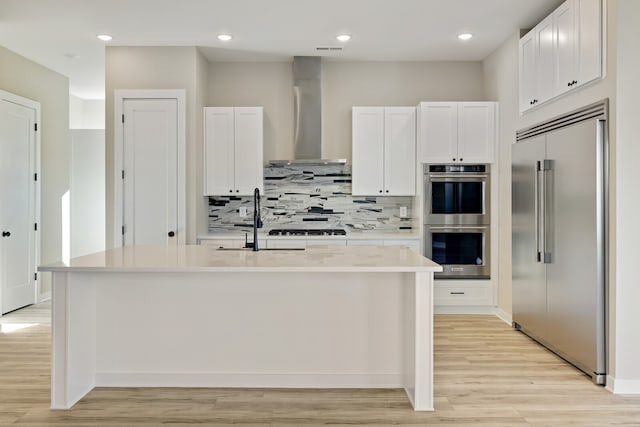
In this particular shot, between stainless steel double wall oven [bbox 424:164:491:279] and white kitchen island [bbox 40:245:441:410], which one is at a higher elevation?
stainless steel double wall oven [bbox 424:164:491:279]

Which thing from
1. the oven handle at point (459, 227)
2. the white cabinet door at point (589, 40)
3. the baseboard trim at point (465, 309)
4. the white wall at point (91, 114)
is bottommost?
the baseboard trim at point (465, 309)

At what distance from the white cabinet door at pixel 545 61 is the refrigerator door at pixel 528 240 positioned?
1.23 feet

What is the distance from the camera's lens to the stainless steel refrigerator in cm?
330

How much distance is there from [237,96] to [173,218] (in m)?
1.63

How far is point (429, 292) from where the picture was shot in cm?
286

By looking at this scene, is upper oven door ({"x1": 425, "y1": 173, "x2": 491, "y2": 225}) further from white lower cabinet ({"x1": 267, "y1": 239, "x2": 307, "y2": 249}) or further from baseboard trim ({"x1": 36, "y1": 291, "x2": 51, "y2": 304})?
baseboard trim ({"x1": 36, "y1": 291, "x2": 51, "y2": 304})

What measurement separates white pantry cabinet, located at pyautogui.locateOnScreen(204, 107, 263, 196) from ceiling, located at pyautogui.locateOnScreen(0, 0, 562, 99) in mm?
685

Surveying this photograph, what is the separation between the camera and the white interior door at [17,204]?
17.8 feet

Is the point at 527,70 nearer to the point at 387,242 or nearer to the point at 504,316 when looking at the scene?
the point at 387,242

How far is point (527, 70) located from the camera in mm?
4508

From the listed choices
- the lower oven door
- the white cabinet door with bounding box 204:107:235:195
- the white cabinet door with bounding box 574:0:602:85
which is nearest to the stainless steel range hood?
the white cabinet door with bounding box 204:107:235:195

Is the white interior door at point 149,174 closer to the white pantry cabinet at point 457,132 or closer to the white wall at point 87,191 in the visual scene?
the white wall at point 87,191

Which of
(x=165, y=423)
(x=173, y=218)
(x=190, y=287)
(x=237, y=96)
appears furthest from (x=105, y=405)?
(x=237, y=96)

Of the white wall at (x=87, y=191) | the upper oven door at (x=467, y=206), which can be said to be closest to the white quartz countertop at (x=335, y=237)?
the upper oven door at (x=467, y=206)
